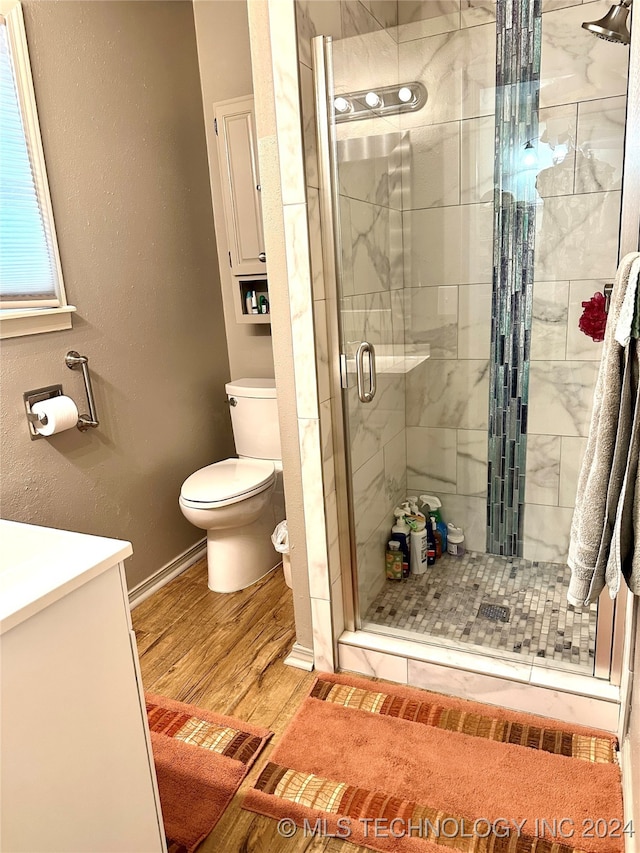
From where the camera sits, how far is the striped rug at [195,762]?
154 centimetres

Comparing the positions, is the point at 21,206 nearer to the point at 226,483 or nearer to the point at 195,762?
the point at 226,483

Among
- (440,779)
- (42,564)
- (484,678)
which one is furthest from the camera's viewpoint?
(484,678)

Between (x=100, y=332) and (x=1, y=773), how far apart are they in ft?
5.63

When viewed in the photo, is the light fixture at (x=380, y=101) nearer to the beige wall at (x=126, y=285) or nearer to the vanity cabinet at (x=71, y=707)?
the beige wall at (x=126, y=285)

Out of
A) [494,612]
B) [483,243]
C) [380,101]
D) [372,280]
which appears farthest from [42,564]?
[483,243]

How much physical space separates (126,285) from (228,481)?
92 cm

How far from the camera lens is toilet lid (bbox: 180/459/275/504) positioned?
247 cm

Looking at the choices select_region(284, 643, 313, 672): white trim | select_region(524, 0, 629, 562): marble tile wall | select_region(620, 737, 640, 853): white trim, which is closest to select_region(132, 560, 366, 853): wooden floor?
select_region(284, 643, 313, 672): white trim

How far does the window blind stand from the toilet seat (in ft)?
3.03

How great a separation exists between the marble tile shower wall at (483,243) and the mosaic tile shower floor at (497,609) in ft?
0.46

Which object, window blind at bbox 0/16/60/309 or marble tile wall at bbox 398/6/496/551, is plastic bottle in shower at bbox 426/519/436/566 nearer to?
marble tile wall at bbox 398/6/496/551

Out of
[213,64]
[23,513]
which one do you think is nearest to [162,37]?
[213,64]

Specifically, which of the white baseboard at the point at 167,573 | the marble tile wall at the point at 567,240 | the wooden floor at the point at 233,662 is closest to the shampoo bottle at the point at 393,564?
the wooden floor at the point at 233,662

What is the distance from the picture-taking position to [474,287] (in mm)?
2381
